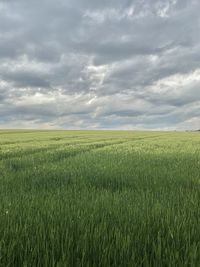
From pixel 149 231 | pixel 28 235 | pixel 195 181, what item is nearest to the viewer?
pixel 28 235

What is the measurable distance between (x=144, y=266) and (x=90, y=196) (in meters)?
3.24

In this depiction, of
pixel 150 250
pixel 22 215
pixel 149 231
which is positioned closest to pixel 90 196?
pixel 22 215

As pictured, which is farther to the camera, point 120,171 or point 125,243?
point 120,171

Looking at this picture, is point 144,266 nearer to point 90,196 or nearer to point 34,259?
point 34,259

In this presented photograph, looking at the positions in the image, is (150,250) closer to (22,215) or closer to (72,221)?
(72,221)

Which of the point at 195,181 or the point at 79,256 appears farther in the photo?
the point at 195,181

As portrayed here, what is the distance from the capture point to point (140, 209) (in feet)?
16.4

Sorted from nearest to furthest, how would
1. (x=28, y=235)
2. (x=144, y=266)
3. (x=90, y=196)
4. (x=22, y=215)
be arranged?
1. (x=144, y=266)
2. (x=28, y=235)
3. (x=22, y=215)
4. (x=90, y=196)

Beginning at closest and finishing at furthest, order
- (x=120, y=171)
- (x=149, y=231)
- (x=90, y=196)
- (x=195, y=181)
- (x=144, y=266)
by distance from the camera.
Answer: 1. (x=144, y=266)
2. (x=149, y=231)
3. (x=90, y=196)
4. (x=195, y=181)
5. (x=120, y=171)

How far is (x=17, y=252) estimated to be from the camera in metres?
3.32

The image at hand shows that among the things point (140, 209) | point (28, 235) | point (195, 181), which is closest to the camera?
point (28, 235)

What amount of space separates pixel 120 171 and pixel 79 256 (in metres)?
6.82

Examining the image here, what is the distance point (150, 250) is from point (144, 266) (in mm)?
404

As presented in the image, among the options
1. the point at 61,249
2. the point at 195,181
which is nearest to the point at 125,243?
the point at 61,249
